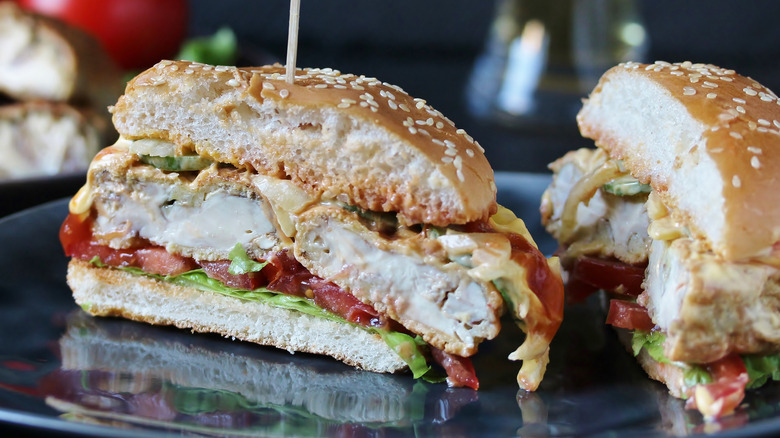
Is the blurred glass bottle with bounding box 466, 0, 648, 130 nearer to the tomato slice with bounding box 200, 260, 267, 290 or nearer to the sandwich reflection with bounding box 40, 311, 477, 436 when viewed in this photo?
the tomato slice with bounding box 200, 260, 267, 290

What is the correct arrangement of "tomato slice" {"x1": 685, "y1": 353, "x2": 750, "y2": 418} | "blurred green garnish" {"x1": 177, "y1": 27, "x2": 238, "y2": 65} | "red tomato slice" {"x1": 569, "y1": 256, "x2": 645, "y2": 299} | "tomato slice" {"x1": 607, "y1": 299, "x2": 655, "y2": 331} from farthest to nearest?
"blurred green garnish" {"x1": 177, "y1": 27, "x2": 238, "y2": 65} → "red tomato slice" {"x1": 569, "y1": 256, "x2": 645, "y2": 299} → "tomato slice" {"x1": 607, "y1": 299, "x2": 655, "y2": 331} → "tomato slice" {"x1": 685, "y1": 353, "x2": 750, "y2": 418}

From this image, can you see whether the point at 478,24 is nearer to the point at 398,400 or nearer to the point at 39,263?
the point at 39,263

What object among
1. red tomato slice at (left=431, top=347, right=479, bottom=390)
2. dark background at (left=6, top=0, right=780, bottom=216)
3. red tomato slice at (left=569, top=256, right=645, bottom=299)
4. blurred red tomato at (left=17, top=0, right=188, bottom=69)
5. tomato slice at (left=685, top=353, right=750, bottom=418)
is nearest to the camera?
tomato slice at (left=685, top=353, right=750, bottom=418)

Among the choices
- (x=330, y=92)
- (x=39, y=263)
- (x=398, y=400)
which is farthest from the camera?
(x=39, y=263)

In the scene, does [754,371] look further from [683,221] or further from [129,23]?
[129,23]

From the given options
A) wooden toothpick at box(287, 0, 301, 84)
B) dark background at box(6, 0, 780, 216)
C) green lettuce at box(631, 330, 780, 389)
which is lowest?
dark background at box(6, 0, 780, 216)

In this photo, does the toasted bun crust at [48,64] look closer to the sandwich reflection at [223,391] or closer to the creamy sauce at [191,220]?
the creamy sauce at [191,220]

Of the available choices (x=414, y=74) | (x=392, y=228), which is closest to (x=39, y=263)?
(x=392, y=228)

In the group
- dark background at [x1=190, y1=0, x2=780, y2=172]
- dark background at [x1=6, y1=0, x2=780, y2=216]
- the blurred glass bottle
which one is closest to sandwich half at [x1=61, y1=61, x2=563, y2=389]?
the blurred glass bottle
